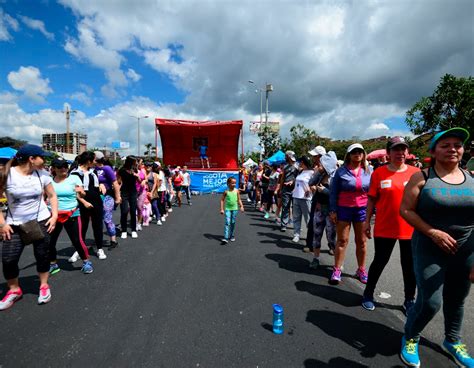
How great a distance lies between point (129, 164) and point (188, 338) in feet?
13.7

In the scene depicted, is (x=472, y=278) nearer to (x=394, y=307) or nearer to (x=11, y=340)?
(x=394, y=307)

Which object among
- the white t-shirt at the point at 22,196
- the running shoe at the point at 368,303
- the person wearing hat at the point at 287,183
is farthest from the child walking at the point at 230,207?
the white t-shirt at the point at 22,196

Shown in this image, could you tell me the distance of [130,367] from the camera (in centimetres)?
195

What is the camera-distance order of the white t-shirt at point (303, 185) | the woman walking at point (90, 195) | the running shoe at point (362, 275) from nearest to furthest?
the running shoe at point (362, 275) < the woman walking at point (90, 195) < the white t-shirt at point (303, 185)

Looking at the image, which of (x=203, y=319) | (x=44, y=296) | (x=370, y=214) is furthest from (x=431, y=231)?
(x=44, y=296)

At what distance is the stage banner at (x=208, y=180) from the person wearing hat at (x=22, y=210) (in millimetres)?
13076

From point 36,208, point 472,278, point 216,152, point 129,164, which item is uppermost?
point 216,152

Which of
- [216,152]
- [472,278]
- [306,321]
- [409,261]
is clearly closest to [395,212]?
[409,261]

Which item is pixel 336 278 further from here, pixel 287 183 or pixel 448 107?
pixel 448 107

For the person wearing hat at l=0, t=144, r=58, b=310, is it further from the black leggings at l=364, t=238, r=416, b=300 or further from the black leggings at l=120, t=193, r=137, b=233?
the black leggings at l=364, t=238, r=416, b=300

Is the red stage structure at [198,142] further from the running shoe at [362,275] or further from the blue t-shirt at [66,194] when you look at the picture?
the running shoe at [362,275]

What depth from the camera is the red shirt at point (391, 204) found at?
8.75 ft

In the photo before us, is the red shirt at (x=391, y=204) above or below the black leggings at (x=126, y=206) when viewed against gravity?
above

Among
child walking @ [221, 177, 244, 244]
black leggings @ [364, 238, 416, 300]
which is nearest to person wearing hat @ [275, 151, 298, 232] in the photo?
child walking @ [221, 177, 244, 244]
